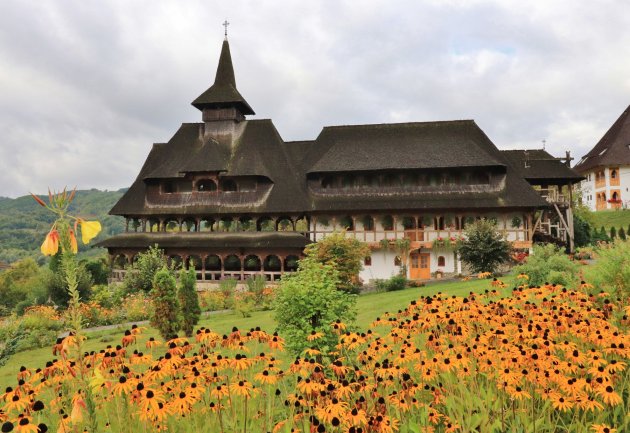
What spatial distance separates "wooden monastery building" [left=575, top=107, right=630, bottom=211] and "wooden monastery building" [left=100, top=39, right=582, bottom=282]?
19.3 metres

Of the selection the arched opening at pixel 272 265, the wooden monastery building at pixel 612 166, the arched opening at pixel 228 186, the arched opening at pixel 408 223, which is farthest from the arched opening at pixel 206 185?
the wooden monastery building at pixel 612 166

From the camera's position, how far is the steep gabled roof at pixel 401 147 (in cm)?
3231

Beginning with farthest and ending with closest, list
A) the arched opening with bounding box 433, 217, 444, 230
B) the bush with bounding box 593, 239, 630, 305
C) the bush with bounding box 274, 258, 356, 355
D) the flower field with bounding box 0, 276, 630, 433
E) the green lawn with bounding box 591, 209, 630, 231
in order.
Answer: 1. the green lawn with bounding box 591, 209, 630, 231
2. the arched opening with bounding box 433, 217, 444, 230
3. the bush with bounding box 593, 239, 630, 305
4. the bush with bounding box 274, 258, 356, 355
5. the flower field with bounding box 0, 276, 630, 433

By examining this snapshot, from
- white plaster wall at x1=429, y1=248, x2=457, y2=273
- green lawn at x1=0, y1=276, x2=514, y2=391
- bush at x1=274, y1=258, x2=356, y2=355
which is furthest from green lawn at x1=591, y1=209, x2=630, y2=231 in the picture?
bush at x1=274, y1=258, x2=356, y2=355

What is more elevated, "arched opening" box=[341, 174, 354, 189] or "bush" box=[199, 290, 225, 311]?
"arched opening" box=[341, 174, 354, 189]

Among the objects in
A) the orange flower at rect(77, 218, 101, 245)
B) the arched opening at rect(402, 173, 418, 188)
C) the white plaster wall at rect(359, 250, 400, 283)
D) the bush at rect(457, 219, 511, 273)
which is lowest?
the white plaster wall at rect(359, 250, 400, 283)

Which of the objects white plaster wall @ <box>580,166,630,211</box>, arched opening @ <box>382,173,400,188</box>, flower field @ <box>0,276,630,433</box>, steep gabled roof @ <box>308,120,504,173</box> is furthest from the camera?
white plaster wall @ <box>580,166,630,211</box>

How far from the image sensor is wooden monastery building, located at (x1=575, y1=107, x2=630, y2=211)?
49.3 meters

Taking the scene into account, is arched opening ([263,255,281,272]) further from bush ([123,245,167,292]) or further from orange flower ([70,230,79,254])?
orange flower ([70,230,79,254])

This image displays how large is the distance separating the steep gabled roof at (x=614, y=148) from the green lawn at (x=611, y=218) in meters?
5.17

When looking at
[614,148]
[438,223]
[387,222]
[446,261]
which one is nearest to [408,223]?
[387,222]

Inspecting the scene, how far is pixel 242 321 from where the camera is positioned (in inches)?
812

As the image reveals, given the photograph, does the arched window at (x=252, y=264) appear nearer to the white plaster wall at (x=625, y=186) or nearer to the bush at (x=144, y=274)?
the bush at (x=144, y=274)

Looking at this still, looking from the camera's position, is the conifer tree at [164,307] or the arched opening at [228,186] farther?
the arched opening at [228,186]
